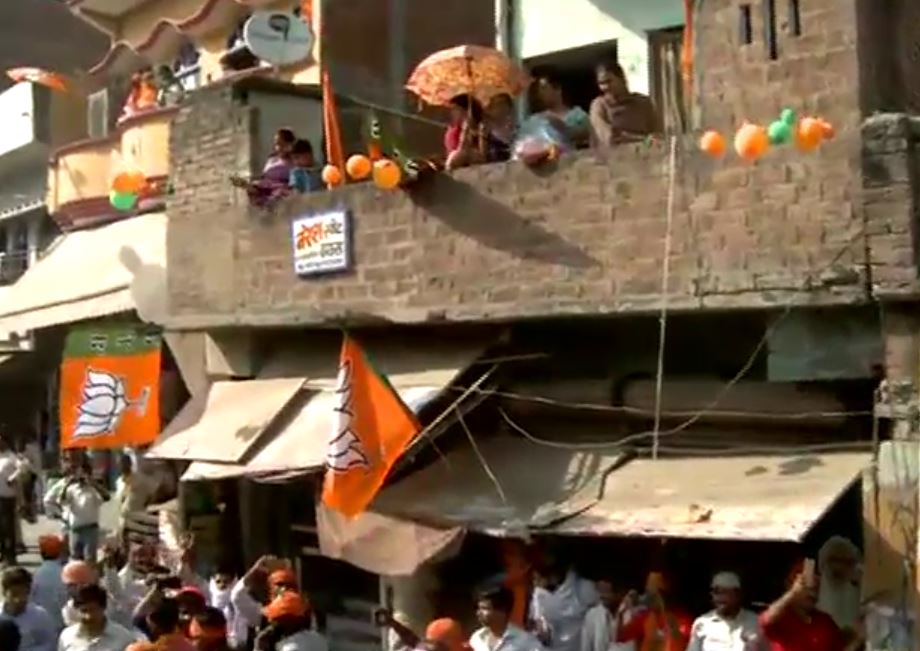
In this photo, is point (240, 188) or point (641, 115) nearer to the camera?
point (641, 115)

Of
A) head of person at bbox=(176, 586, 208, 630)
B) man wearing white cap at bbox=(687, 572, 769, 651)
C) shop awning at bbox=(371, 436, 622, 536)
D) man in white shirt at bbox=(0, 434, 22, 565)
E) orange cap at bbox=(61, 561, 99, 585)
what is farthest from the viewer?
man in white shirt at bbox=(0, 434, 22, 565)

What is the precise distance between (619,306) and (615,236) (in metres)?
0.45

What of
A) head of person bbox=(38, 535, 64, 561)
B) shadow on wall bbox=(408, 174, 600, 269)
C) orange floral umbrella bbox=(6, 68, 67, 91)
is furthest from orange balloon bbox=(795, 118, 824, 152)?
orange floral umbrella bbox=(6, 68, 67, 91)

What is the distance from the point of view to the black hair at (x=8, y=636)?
6445 millimetres

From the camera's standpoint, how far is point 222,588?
9.59m

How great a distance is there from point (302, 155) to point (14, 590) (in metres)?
4.59

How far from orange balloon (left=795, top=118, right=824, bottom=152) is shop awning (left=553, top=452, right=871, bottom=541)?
1.79m

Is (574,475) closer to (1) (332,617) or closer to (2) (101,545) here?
(1) (332,617)

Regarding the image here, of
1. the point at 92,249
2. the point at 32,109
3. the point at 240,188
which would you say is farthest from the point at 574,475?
the point at 32,109

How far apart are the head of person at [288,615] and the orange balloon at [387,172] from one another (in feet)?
10.5

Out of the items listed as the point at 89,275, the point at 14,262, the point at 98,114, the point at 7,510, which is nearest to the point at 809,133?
the point at 7,510

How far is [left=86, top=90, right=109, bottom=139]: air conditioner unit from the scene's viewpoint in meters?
18.9

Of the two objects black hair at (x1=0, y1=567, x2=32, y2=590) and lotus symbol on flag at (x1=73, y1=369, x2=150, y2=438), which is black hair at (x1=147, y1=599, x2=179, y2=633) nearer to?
black hair at (x1=0, y1=567, x2=32, y2=590)

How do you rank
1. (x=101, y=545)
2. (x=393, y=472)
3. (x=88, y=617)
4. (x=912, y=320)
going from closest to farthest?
1. (x=88, y=617)
2. (x=912, y=320)
3. (x=393, y=472)
4. (x=101, y=545)
